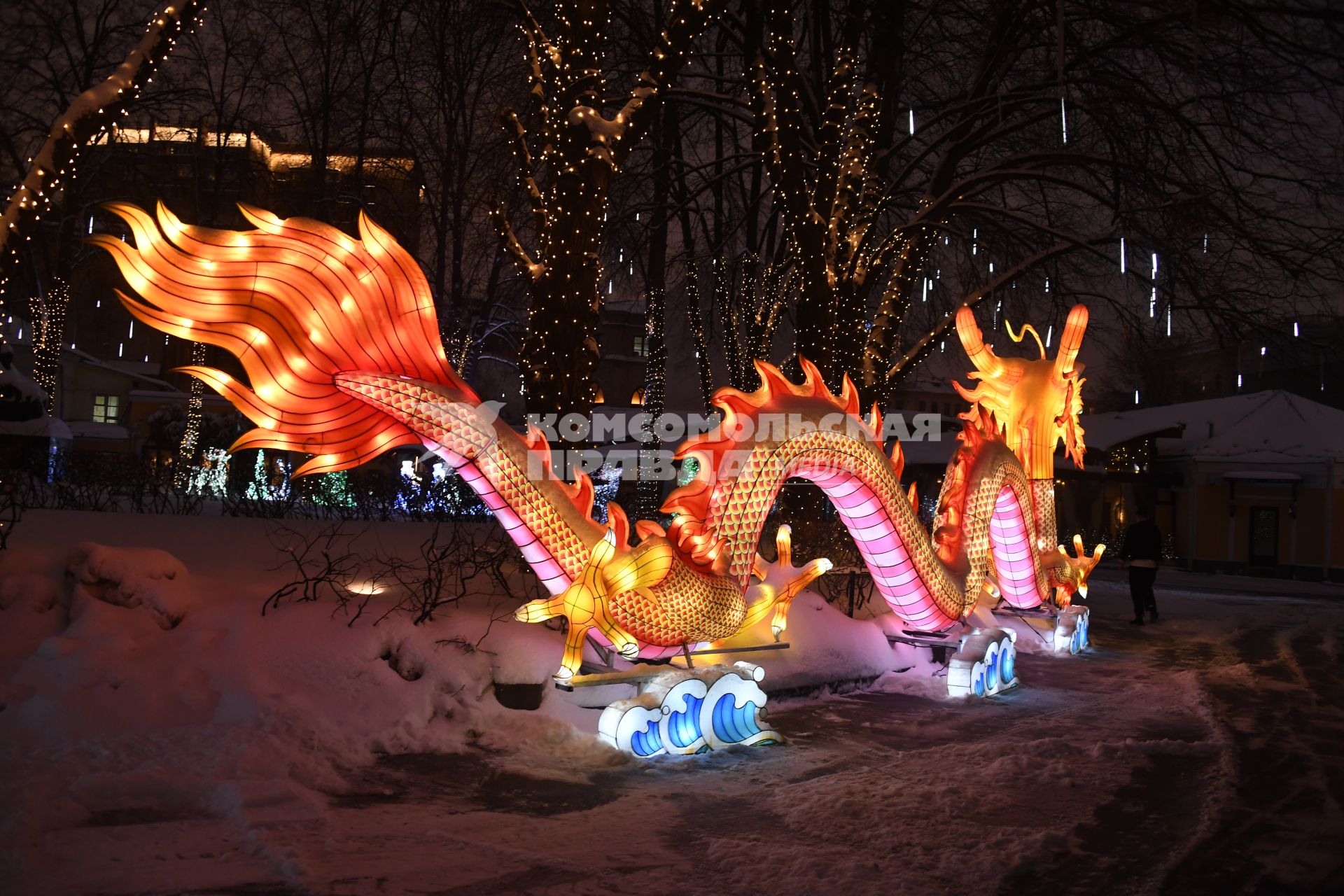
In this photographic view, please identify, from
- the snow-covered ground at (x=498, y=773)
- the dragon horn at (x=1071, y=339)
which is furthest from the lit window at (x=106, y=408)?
the dragon horn at (x=1071, y=339)

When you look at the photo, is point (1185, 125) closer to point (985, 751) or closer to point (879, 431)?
point (879, 431)

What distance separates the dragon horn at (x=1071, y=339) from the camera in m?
10.8

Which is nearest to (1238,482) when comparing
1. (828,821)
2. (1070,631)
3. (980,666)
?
(1070,631)

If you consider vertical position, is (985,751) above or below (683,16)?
below

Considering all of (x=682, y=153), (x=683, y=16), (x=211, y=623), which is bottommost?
(x=211, y=623)

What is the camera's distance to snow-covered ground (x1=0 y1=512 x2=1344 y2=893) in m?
4.03

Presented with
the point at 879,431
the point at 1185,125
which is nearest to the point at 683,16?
the point at 879,431

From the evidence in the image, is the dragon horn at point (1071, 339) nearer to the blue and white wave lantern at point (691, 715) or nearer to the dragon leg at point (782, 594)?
the dragon leg at point (782, 594)

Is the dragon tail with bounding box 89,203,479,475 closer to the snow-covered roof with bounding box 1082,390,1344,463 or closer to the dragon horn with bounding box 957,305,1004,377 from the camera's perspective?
the dragon horn with bounding box 957,305,1004,377

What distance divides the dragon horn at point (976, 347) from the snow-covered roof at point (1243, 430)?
58.0ft

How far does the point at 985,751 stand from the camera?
627 centimetres

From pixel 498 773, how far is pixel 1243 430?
1032 inches

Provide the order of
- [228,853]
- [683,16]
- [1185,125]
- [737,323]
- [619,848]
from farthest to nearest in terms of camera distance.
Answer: [737,323] → [1185,125] → [683,16] → [619,848] → [228,853]

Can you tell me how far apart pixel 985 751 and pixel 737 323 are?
9.94 metres
